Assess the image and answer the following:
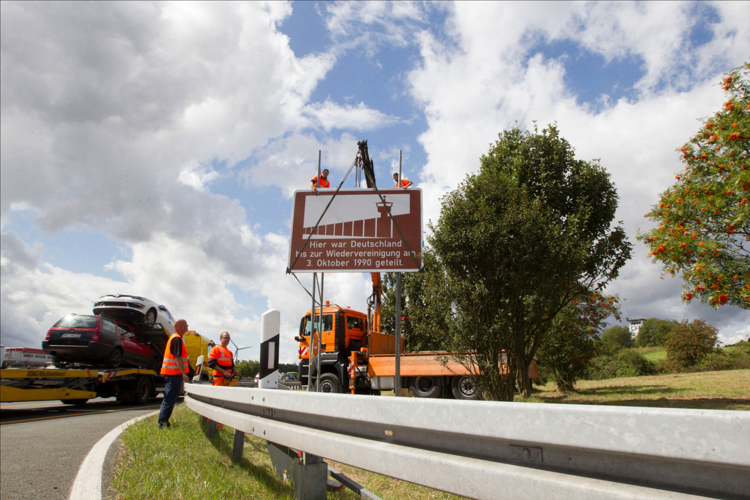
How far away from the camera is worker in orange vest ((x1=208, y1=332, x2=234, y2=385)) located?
25.3 ft

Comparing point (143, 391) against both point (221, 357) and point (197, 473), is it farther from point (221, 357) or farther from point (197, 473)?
point (197, 473)

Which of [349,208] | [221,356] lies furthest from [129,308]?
[349,208]

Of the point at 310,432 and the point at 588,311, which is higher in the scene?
the point at 588,311

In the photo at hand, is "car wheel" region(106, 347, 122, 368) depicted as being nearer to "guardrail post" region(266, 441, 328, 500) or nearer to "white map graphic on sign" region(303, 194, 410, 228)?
"white map graphic on sign" region(303, 194, 410, 228)

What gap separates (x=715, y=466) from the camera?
45.8 inches

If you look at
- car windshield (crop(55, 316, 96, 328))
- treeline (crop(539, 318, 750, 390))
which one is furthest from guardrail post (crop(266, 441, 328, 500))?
treeline (crop(539, 318, 750, 390))

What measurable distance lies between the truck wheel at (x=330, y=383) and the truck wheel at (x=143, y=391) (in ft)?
17.2

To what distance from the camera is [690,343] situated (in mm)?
34219

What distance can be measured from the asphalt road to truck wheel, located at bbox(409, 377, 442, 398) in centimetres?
786

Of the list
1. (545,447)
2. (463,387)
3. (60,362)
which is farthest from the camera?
(463,387)

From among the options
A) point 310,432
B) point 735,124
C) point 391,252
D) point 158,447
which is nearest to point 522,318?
point 391,252

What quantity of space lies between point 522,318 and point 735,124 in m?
7.71

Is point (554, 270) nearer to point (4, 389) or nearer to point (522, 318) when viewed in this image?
point (522, 318)

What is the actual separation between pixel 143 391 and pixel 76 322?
10.2 ft
